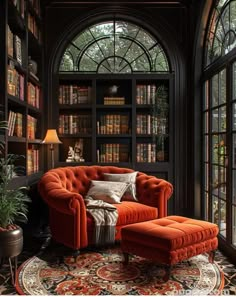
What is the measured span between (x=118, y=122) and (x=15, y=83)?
70.9 inches

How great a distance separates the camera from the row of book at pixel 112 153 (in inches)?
195

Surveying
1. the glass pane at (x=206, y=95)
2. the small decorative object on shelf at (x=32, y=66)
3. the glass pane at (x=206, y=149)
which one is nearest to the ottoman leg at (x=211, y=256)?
the glass pane at (x=206, y=149)

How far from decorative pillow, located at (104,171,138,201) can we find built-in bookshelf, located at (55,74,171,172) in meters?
0.48

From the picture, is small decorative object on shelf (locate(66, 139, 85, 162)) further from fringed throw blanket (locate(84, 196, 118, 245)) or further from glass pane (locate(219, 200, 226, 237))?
glass pane (locate(219, 200, 226, 237))

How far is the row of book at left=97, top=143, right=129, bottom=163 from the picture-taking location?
16.2 ft

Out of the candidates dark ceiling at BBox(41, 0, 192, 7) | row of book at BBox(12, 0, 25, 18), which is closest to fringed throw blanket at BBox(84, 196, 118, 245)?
row of book at BBox(12, 0, 25, 18)

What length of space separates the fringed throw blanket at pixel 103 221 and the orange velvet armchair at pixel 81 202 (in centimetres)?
6

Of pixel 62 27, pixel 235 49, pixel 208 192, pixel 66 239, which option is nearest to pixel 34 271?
pixel 66 239

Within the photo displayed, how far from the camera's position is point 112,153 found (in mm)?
4945

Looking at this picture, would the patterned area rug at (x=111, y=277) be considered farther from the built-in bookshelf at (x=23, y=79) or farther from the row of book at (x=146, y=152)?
the row of book at (x=146, y=152)

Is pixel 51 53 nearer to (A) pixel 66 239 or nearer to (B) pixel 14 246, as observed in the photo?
(A) pixel 66 239

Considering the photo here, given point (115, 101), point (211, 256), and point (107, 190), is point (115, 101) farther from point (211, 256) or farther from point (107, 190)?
point (211, 256)

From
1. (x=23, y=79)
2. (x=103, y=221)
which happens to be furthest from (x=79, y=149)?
(x=103, y=221)

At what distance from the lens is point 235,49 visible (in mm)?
3377
